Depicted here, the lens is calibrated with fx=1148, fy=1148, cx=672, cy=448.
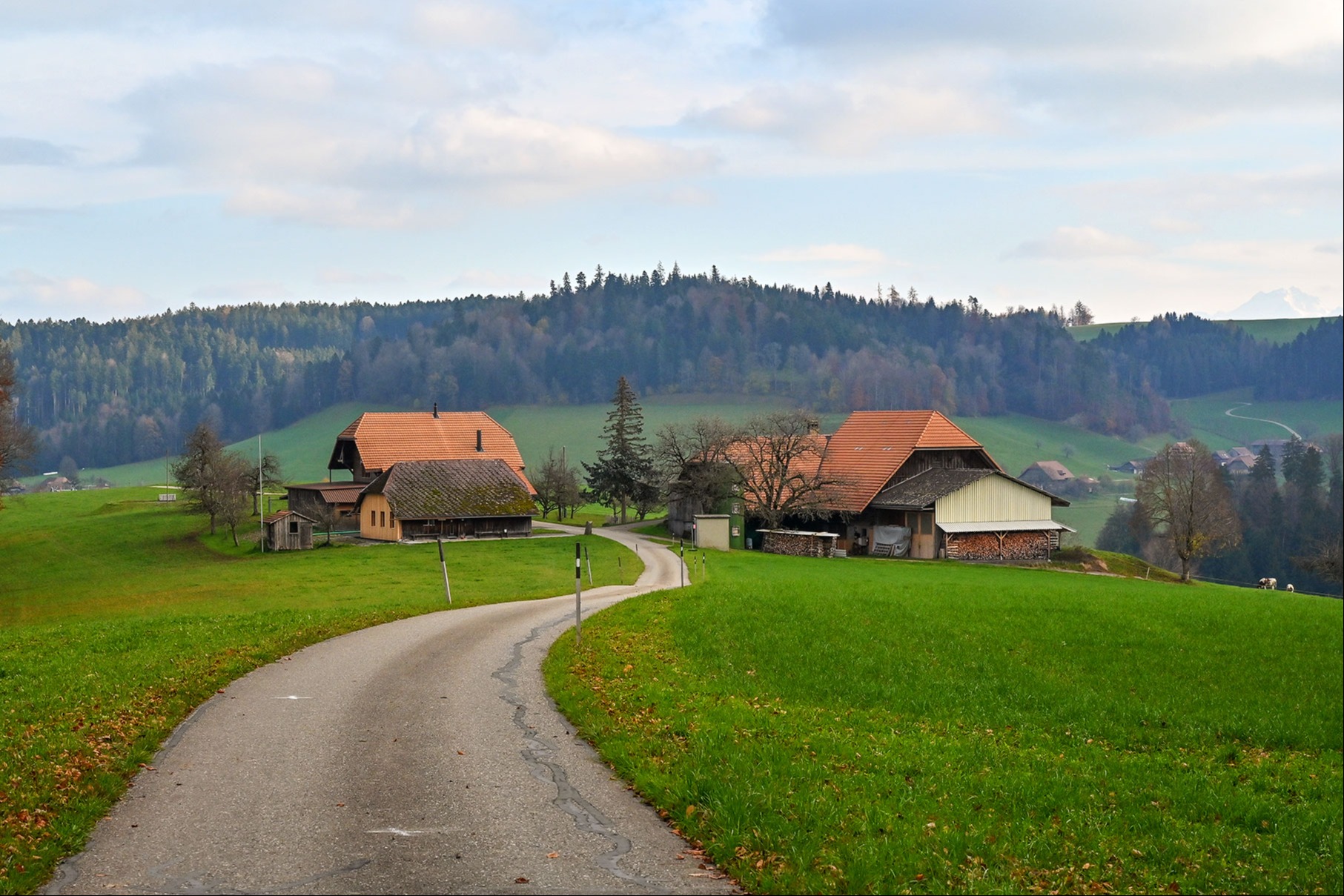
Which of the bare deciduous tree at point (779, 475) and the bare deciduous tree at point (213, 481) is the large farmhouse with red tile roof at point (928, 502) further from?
the bare deciduous tree at point (213, 481)

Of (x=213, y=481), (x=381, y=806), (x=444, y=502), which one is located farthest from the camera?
(x=213, y=481)

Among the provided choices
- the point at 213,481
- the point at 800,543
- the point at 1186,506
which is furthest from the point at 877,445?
the point at 213,481

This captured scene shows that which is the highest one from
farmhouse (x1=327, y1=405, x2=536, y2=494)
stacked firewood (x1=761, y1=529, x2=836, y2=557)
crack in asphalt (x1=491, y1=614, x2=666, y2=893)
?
farmhouse (x1=327, y1=405, x2=536, y2=494)

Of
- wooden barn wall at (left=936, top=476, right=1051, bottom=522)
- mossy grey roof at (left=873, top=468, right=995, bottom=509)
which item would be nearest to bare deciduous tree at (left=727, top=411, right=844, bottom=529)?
mossy grey roof at (left=873, top=468, right=995, bottom=509)

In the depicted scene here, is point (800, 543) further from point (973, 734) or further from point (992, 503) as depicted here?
point (973, 734)

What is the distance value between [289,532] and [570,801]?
60579mm

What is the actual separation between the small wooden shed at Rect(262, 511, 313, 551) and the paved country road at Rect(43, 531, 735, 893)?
173 ft

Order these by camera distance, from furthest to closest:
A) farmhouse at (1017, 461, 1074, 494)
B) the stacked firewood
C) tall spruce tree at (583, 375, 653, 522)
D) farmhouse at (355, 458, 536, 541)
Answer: farmhouse at (1017, 461, 1074, 494) → tall spruce tree at (583, 375, 653, 522) → farmhouse at (355, 458, 536, 541) → the stacked firewood

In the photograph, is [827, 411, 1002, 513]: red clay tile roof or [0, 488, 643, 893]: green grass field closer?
[0, 488, 643, 893]: green grass field

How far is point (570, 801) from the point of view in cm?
1062

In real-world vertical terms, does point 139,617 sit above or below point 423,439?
below

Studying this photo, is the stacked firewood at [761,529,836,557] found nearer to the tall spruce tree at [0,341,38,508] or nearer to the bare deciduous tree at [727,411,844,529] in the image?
the bare deciduous tree at [727,411,844,529]

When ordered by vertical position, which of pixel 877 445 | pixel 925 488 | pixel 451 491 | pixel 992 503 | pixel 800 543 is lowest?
pixel 800 543

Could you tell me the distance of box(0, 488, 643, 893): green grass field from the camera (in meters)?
11.0
